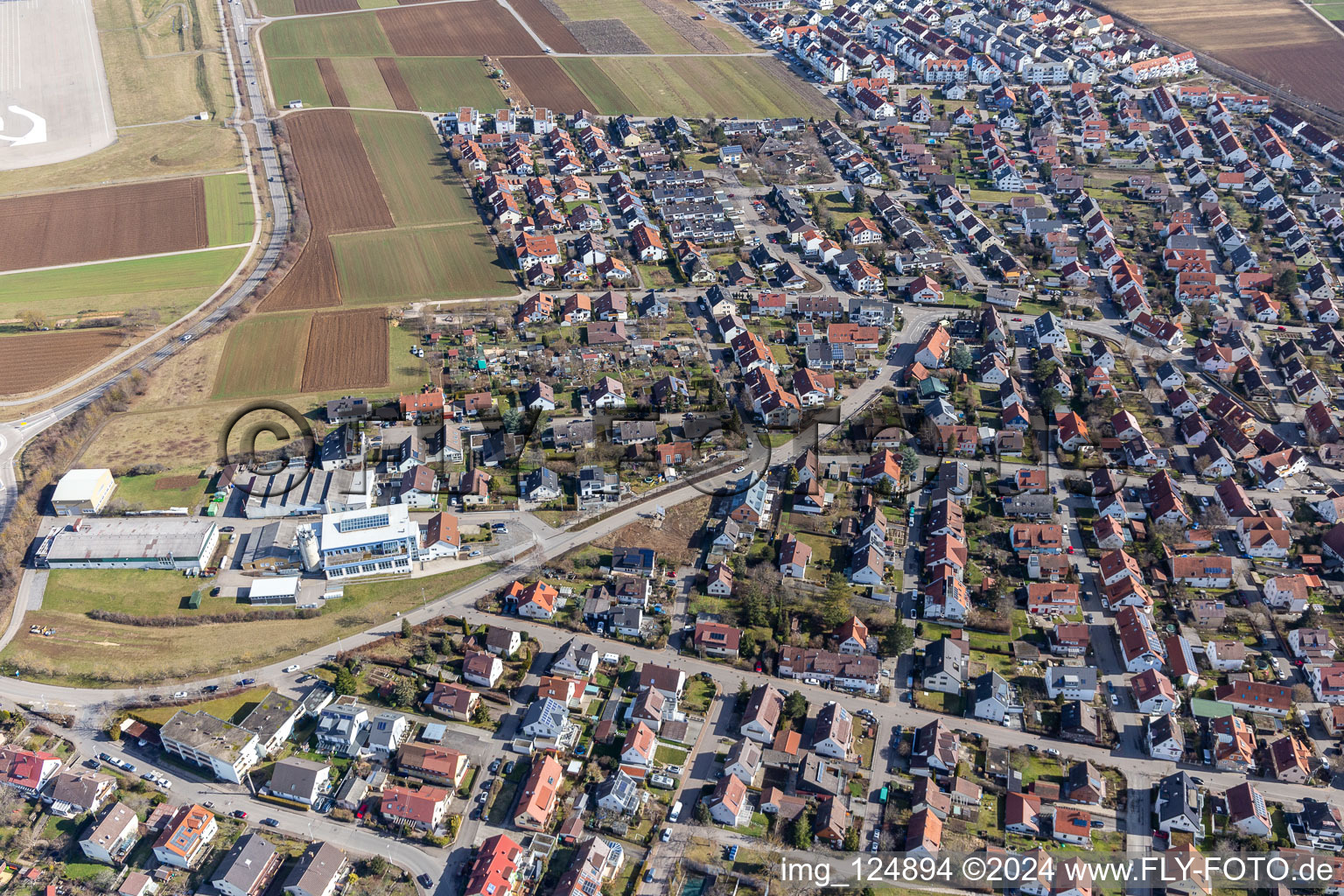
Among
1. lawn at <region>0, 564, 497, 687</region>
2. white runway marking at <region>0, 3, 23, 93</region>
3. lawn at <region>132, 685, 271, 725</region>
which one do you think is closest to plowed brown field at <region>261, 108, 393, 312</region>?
lawn at <region>0, 564, 497, 687</region>

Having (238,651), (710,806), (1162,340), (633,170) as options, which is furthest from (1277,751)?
(633,170)

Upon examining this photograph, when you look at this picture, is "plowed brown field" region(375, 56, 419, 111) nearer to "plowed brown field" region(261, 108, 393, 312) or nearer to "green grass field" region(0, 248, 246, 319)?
"plowed brown field" region(261, 108, 393, 312)

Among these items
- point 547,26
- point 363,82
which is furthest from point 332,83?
point 547,26

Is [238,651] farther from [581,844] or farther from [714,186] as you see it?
[714,186]

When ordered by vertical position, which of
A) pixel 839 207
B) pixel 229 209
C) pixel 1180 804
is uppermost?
pixel 1180 804

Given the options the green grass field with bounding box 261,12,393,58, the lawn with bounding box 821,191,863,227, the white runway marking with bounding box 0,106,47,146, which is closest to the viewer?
the lawn with bounding box 821,191,863,227

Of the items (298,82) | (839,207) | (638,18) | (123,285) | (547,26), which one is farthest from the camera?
(638,18)

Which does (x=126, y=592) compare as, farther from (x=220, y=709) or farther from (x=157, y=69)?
(x=157, y=69)
